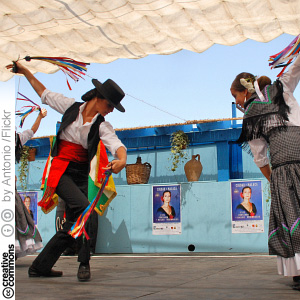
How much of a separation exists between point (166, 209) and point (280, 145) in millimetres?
4558

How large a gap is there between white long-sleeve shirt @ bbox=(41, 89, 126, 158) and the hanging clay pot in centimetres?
407

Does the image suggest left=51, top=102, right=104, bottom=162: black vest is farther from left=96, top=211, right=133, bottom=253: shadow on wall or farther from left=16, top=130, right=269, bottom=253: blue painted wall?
left=96, top=211, right=133, bottom=253: shadow on wall

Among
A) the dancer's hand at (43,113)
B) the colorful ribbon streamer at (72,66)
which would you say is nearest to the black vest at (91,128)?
the colorful ribbon streamer at (72,66)

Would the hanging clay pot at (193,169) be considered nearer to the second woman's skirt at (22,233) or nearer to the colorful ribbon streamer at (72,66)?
the second woman's skirt at (22,233)

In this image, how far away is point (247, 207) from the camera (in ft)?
22.4

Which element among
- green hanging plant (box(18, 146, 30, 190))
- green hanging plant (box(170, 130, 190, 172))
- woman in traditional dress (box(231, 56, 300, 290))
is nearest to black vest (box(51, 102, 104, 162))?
woman in traditional dress (box(231, 56, 300, 290))

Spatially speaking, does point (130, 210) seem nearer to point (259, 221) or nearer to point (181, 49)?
point (259, 221)

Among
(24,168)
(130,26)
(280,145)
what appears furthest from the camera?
(24,168)

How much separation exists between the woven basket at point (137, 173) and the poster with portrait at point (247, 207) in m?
1.50

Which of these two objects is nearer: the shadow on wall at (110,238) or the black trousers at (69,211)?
the black trousers at (69,211)

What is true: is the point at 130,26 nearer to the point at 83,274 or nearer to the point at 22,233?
the point at 22,233

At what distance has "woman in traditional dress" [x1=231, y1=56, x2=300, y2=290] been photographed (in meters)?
2.68

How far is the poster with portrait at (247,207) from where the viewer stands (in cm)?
673

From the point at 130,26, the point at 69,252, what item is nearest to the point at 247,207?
the point at 69,252
